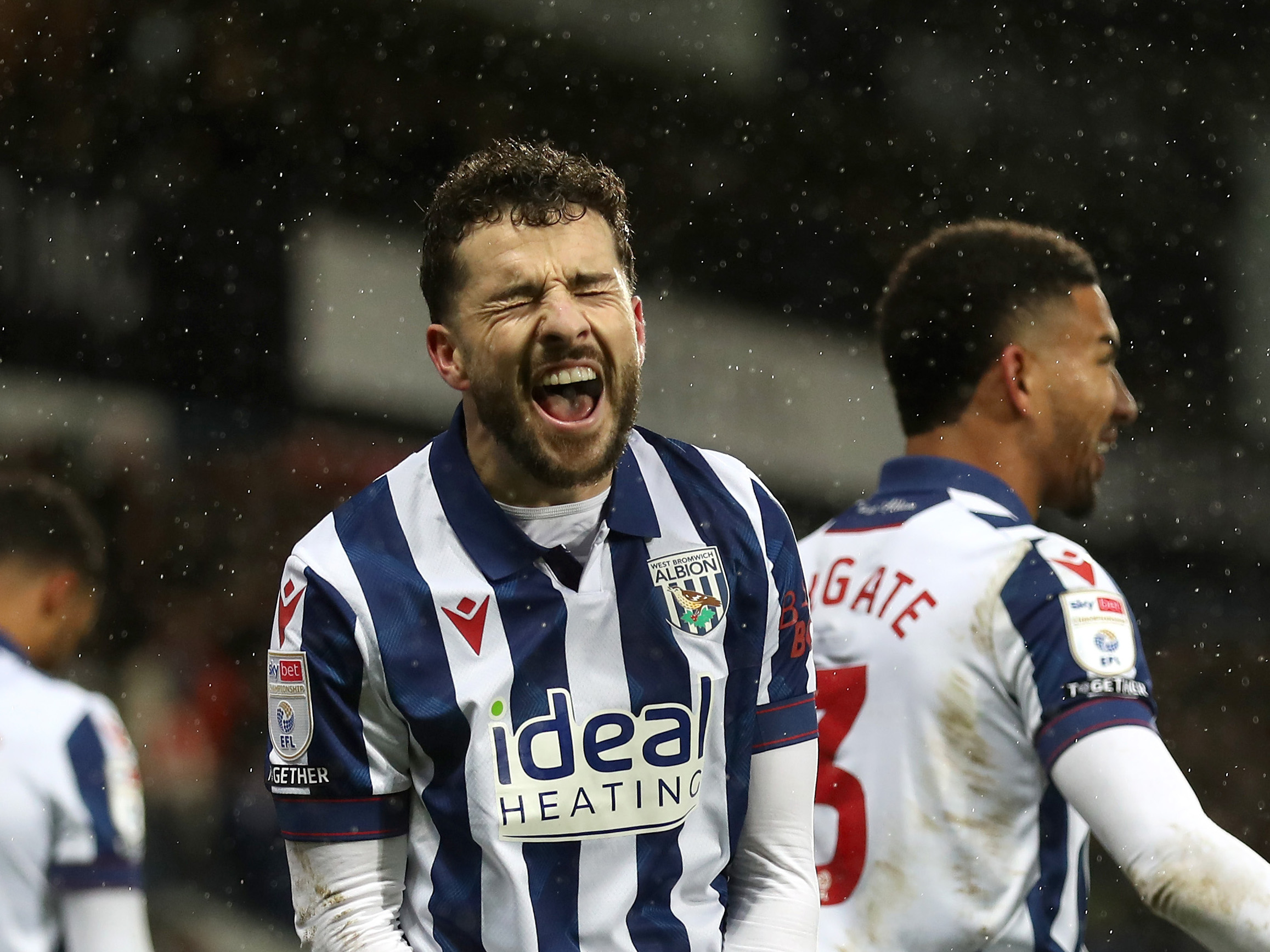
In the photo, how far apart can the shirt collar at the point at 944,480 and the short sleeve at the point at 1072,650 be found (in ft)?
0.45

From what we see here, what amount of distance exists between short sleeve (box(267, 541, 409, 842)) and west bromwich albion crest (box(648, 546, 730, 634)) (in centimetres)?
28

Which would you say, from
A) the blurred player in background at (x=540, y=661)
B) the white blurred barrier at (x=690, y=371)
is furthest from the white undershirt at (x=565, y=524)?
the white blurred barrier at (x=690, y=371)

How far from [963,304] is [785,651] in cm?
69

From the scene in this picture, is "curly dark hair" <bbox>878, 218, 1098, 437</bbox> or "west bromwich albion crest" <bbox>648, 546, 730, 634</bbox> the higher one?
"curly dark hair" <bbox>878, 218, 1098, 437</bbox>

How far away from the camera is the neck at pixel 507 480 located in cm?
135

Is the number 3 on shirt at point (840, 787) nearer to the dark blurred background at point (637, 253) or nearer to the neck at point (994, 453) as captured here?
the neck at point (994, 453)

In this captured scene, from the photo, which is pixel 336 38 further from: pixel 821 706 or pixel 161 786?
pixel 821 706

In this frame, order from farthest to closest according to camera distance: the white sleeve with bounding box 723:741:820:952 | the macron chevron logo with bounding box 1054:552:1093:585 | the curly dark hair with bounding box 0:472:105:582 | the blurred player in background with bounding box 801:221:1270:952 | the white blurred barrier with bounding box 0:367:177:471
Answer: the white blurred barrier with bounding box 0:367:177:471
the curly dark hair with bounding box 0:472:105:582
the macron chevron logo with bounding box 1054:552:1093:585
the blurred player in background with bounding box 801:221:1270:952
the white sleeve with bounding box 723:741:820:952

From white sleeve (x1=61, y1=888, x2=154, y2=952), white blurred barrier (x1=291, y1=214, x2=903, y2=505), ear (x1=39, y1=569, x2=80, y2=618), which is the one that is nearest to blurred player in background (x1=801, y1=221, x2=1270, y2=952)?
white sleeve (x1=61, y1=888, x2=154, y2=952)

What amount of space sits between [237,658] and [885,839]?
4580 mm

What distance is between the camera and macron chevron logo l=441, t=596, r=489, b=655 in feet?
4.24

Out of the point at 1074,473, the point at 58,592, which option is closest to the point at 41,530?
the point at 58,592

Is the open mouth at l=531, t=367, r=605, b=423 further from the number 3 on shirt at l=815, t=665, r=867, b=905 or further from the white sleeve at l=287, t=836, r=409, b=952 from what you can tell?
the number 3 on shirt at l=815, t=665, r=867, b=905

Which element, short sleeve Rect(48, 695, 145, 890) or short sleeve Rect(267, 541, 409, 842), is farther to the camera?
short sleeve Rect(48, 695, 145, 890)
